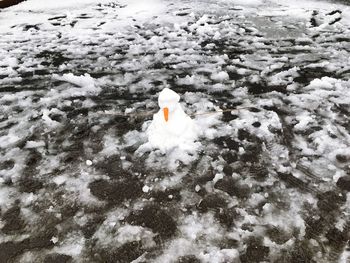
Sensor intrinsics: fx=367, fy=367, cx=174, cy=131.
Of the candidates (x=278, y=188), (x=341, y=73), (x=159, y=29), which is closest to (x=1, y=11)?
(x=159, y=29)

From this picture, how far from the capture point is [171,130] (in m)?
3.26

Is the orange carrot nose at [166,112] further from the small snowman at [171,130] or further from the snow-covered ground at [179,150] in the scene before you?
the snow-covered ground at [179,150]

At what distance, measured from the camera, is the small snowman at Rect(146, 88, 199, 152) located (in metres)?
3.22

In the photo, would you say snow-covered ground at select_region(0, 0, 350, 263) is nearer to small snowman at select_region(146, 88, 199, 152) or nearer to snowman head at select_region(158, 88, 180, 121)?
small snowman at select_region(146, 88, 199, 152)

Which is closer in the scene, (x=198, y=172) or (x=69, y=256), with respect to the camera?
(x=69, y=256)

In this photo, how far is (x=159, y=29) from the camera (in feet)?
21.1

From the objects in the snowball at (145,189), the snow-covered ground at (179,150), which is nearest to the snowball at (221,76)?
the snow-covered ground at (179,150)

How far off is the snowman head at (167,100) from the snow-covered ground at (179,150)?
372 millimetres

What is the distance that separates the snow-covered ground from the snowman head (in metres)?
0.37

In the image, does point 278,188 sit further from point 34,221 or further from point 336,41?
point 336,41

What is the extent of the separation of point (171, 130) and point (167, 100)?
294 mm

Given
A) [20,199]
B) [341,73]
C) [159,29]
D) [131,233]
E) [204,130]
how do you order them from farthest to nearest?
[159,29]
[341,73]
[204,130]
[20,199]
[131,233]

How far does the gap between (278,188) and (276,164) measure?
31 centimetres

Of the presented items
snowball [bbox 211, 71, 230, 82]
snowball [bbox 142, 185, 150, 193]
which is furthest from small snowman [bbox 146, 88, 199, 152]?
snowball [bbox 211, 71, 230, 82]
